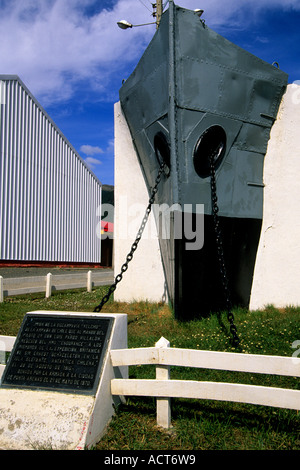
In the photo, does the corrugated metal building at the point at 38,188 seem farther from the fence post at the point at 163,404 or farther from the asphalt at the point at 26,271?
the fence post at the point at 163,404

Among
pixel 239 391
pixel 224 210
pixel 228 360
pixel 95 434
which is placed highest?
pixel 224 210

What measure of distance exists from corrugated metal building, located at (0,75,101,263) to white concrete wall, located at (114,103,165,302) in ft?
29.4

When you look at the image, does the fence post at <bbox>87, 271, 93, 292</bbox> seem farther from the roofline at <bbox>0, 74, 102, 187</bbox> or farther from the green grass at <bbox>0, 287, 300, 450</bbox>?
the roofline at <bbox>0, 74, 102, 187</bbox>

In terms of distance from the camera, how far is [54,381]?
9.53ft

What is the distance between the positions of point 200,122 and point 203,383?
3896 mm

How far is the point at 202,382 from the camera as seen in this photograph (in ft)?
9.24

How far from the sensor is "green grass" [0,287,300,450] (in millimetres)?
2707

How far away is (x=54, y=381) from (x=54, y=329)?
1.68 feet

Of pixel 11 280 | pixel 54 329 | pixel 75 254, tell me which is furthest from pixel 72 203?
pixel 54 329

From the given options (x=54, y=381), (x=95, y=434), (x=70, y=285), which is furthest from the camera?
(x=70, y=285)

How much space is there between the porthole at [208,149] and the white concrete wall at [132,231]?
2.11m

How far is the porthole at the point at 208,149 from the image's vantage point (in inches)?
211

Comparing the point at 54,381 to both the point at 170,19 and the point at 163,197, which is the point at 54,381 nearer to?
the point at 163,197

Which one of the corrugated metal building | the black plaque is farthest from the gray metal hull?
the corrugated metal building
